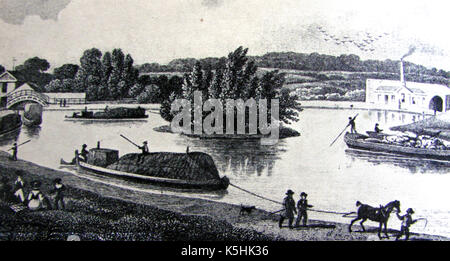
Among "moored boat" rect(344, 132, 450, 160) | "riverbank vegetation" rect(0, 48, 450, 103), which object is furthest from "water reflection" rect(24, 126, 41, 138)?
"moored boat" rect(344, 132, 450, 160)

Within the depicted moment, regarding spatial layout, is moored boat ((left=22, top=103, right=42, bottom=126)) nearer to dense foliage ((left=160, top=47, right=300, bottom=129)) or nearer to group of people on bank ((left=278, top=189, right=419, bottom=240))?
dense foliage ((left=160, top=47, right=300, bottom=129))

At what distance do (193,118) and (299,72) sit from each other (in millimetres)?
2068

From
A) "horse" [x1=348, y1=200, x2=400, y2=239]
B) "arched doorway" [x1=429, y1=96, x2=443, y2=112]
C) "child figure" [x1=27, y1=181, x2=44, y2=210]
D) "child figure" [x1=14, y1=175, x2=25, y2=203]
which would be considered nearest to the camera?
"horse" [x1=348, y1=200, x2=400, y2=239]

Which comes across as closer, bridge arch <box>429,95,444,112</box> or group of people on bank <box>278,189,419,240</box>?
group of people on bank <box>278,189,419,240</box>

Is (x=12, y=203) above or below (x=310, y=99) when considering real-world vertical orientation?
below

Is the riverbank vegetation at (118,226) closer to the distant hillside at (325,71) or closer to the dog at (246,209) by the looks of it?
the dog at (246,209)

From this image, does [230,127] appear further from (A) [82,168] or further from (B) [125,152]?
(A) [82,168]

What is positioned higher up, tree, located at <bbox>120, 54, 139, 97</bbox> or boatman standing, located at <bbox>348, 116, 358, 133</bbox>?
tree, located at <bbox>120, 54, 139, 97</bbox>

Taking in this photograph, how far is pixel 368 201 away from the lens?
7.09m

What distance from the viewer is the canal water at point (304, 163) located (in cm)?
709

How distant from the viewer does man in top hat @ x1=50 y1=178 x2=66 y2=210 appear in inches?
275

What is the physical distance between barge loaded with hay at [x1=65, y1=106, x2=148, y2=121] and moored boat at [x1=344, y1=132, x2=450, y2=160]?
370cm

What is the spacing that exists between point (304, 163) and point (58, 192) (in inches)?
164
